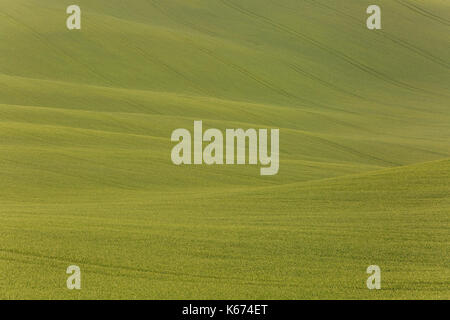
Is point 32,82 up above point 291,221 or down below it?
above

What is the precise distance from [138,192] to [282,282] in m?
10.2

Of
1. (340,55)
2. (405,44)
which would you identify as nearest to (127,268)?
(340,55)

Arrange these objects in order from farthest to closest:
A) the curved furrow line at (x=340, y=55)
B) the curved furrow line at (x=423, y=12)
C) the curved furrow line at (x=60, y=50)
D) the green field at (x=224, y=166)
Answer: the curved furrow line at (x=423, y=12)
the curved furrow line at (x=340, y=55)
the curved furrow line at (x=60, y=50)
the green field at (x=224, y=166)

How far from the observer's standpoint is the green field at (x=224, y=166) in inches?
467

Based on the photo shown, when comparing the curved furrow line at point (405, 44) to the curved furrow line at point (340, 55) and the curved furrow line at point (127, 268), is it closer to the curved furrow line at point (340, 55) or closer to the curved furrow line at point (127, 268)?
the curved furrow line at point (340, 55)

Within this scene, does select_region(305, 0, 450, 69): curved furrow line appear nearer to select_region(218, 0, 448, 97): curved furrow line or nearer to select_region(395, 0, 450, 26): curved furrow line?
select_region(218, 0, 448, 97): curved furrow line

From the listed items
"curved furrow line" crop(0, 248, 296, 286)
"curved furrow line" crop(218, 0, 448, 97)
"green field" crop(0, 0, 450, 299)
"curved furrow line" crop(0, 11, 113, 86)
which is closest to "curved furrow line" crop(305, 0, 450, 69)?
"green field" crop(0, 0, 450, 299)

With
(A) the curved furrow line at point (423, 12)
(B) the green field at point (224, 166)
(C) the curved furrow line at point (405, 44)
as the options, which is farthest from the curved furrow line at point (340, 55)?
(A) the curved furrow line at point (423, 12)

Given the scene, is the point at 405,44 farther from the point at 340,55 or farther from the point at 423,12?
the point at 423,12

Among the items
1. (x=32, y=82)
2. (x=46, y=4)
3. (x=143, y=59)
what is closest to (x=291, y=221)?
(x=32, y=82)

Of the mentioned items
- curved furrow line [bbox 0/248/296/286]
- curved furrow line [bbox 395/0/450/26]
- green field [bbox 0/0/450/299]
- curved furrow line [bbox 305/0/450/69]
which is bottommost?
curved furrow line [bbox 0/248/296/286]

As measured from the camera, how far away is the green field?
11.9 m

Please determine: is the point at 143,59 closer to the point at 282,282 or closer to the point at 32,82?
the point at 32,82

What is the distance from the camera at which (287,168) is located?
83.5ft
